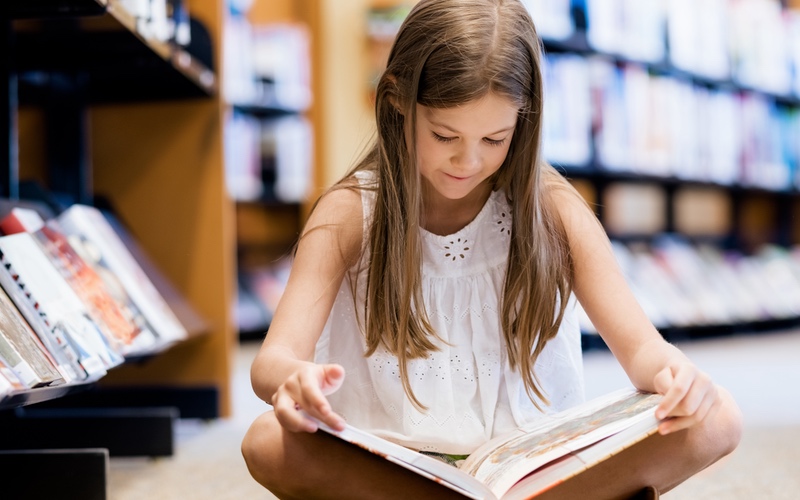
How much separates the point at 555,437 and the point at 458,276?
0.37 meters

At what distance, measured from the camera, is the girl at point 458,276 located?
95cm

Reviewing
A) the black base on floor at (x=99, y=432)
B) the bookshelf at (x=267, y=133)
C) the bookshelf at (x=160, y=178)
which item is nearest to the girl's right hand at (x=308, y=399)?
the black base on floor at (x=99, y=432)

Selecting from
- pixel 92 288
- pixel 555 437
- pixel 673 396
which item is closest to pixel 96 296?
pixel 92 288

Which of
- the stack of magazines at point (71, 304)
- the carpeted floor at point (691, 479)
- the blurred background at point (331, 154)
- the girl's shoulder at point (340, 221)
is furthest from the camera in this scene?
the blurred background at point (331, 154)

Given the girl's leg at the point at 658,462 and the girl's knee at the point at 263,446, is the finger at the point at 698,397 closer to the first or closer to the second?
the girl's leg at the point at 658,462

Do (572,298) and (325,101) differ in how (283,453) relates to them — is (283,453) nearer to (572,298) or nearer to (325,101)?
(572,298)

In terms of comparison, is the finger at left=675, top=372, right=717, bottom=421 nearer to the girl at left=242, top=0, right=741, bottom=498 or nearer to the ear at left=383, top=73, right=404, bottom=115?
the girl at left=242, top=0, right=741, bottom=498

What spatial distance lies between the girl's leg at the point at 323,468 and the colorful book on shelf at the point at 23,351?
0.24m

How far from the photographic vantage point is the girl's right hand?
719 millimetres

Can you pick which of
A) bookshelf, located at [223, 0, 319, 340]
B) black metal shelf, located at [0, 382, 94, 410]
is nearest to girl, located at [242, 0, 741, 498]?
black metal shelf, located at [0, 382, 94, 410]

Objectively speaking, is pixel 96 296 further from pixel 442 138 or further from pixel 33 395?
pixel 442 138

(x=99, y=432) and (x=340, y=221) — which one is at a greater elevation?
(x=340, y=221)

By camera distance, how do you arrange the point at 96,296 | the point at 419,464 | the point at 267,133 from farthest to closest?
the point at 267,133 < the point at 96,296 < the point at 419,464

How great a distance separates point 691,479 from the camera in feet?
4.39
